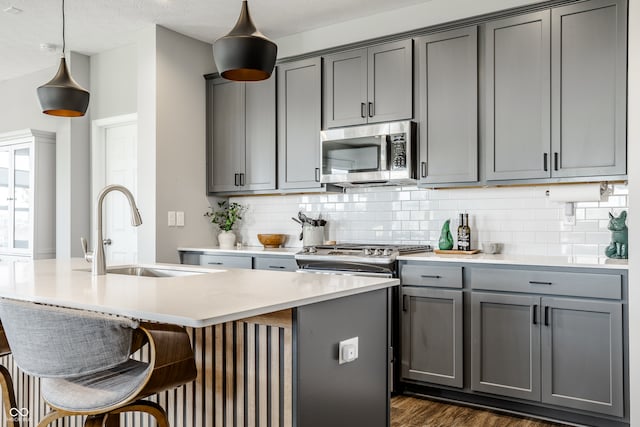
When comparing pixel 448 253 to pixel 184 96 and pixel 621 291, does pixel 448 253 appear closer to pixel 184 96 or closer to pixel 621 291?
pixel 621 291

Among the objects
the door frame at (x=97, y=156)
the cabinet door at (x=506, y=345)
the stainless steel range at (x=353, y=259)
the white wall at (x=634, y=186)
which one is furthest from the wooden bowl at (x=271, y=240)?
the white wall at (x=634, y=186)

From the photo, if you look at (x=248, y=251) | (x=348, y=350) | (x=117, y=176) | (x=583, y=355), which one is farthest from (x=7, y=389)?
(x=117, y=176)

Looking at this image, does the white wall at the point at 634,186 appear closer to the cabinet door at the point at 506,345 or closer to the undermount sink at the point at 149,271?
the cabinet door at the point at 506,345

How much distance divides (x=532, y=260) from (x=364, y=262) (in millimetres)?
1041

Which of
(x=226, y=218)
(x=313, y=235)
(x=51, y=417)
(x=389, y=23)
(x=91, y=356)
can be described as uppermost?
(x=389, y=23)

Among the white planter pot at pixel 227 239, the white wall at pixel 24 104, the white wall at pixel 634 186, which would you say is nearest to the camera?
the white wall at pixel 634 186

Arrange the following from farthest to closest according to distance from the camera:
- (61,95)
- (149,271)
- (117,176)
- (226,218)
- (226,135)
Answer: (117,176) → (226,218) → (226,135) → (149,271) → (61,95)

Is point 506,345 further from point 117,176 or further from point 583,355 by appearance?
point 117,176

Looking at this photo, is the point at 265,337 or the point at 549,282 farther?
the point at 549,282

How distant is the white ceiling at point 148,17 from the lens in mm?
4066

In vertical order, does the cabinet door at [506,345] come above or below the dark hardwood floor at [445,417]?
above

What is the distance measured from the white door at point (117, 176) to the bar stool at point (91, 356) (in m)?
3.40

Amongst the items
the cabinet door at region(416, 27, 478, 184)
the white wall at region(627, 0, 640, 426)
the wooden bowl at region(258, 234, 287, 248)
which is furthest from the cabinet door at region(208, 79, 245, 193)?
the white wall at region(627, 0, 640, 426)

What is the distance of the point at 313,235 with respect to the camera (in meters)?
4.44
